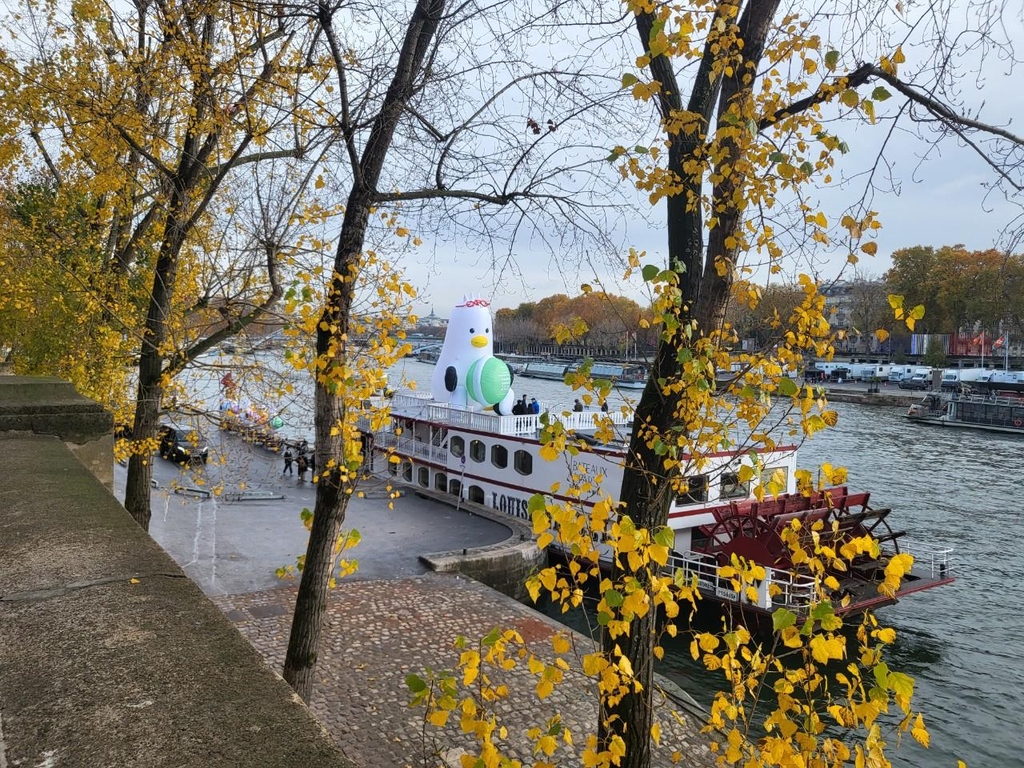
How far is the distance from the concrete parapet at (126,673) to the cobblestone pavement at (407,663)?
4350mm

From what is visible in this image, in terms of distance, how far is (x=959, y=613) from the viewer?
17.8 meters

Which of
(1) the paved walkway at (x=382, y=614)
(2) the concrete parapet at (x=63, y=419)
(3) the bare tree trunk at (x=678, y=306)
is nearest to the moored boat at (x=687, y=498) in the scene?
(1) the paved walkway at (x=382, y=614)

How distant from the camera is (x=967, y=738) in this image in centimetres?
1252

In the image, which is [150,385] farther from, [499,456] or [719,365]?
[499,456]

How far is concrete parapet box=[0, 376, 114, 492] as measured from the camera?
5180 millimetres

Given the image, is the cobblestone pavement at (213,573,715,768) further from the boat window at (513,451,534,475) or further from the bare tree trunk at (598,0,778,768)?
the boat window at (513,451,534,475)

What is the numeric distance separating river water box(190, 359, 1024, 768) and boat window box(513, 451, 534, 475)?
6.11m

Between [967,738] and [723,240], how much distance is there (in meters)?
A: 12.5

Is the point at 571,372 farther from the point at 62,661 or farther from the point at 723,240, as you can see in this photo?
the point at 62,661

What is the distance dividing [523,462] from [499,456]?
1.00 meters

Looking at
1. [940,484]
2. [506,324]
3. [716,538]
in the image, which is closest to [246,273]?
[716,538]

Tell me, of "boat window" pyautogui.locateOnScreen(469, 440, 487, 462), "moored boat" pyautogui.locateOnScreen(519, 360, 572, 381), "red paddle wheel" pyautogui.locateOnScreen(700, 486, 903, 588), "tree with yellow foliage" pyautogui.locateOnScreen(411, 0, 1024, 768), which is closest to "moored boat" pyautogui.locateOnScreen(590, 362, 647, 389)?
"tree with yellow foliage" pyautogui.locateOnScreen(411, 0, 1024, 768)

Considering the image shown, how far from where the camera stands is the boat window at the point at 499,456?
22.0m

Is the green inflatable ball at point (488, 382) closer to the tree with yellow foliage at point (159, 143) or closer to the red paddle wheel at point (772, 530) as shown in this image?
the red paddle wheel at point (772, 530)
